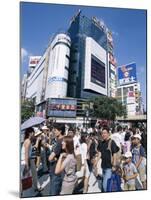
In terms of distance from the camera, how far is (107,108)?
4879mm

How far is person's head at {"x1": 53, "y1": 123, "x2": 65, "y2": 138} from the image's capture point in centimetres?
468

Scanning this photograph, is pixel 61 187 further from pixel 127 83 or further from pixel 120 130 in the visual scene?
pixel 127 83

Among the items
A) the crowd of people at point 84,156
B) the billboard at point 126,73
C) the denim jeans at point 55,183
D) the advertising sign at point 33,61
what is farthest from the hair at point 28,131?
the billboard at point 126,73

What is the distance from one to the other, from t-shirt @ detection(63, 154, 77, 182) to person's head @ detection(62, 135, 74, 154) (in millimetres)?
50

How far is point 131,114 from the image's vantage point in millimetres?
5000

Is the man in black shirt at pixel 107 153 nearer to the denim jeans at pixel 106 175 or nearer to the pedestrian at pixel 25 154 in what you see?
the denim jeans at pixel 106 175

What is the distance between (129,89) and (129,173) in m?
0.89

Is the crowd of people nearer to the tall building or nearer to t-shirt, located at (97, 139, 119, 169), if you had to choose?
t-shirt, located at (97, 139, 119, 169)

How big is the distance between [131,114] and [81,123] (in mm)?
589

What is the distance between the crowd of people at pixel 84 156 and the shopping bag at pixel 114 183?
1 cm

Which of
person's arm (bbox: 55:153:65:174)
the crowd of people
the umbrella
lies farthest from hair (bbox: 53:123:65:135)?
person's arm (bbox: 55:153:65:174)

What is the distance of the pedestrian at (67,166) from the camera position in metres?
4.65

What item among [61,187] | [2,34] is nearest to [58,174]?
[61,187]

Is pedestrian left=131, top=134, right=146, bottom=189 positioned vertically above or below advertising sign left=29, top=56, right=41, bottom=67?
below
